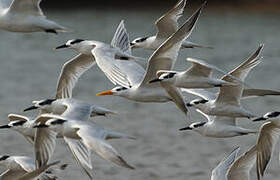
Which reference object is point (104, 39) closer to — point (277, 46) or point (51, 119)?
point (277, 46)

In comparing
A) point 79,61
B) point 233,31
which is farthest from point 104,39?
point 79,61

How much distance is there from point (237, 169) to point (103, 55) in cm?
215

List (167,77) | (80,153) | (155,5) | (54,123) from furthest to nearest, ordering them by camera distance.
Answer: (155,5)
(167,77)
(54,123)
(80,153)

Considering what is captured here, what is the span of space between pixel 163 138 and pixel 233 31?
17274 mm

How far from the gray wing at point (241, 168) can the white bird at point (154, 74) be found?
3.48ft

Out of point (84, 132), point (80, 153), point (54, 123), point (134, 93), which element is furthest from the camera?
point (134, 93)

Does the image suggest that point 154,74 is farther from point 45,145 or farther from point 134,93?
point 45,145

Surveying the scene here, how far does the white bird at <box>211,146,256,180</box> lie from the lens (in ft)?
33.5

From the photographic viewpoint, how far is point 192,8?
3959 cm

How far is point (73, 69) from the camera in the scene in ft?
36.3

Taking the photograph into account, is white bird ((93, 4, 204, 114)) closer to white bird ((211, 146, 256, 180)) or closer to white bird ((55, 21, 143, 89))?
white bird ((55, 21, 143, 89))

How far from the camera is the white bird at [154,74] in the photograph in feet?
30.4

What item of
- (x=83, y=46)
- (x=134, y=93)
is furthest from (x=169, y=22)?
(x=134, y=93)

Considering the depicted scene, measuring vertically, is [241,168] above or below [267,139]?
below
